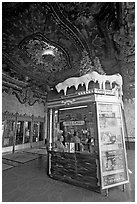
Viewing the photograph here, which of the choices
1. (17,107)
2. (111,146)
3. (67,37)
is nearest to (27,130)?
(17,107)

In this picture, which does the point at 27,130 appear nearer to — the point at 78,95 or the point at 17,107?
the point at 17,107

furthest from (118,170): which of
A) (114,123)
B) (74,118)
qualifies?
(74,118)

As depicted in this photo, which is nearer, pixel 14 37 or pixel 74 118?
pixel 14 37

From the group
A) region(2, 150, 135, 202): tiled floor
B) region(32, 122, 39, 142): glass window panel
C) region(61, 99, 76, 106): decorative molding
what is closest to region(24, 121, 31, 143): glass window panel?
region(32, 122, 39, 142): glass window panel

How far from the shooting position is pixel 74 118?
14.4 ft

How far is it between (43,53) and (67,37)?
141 centimetres

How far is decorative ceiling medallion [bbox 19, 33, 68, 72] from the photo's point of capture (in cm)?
431

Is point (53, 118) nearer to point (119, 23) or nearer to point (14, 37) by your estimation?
point (14, 37)

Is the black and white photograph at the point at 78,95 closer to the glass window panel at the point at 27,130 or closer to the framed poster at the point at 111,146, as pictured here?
the framed poster at the point at 111,146

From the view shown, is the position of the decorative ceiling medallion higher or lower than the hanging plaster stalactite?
higher

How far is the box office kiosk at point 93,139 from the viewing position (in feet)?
9.68

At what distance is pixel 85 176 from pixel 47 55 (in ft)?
14.5

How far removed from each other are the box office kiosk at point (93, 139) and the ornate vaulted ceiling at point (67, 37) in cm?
126

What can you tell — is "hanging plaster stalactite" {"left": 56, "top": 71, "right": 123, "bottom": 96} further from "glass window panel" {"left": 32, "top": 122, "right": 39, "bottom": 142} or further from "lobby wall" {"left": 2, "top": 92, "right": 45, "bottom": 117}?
"glass window panel" {"left": 32, "top": 122, "right": 39, "bottom": 142}
